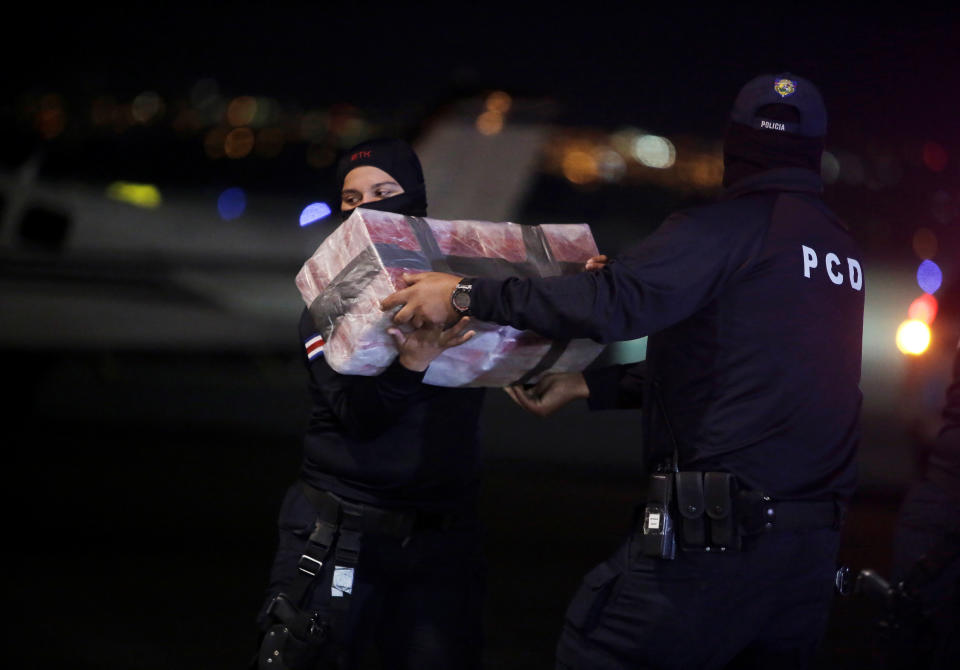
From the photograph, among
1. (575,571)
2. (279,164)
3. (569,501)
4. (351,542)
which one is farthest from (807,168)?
(279,164)

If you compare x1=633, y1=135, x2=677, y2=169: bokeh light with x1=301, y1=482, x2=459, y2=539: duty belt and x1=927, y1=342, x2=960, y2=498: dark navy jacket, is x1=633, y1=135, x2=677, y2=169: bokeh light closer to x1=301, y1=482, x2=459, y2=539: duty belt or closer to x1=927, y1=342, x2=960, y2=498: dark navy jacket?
x1=927, y1=342, x2=960, y2=498: dark navy jacket

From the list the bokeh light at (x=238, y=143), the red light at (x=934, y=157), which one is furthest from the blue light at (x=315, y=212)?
the bokeh light at (x=238, y=143)

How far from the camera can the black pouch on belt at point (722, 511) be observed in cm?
291

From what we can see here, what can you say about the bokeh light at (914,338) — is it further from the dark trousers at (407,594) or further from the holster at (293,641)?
the holster at (293,641)

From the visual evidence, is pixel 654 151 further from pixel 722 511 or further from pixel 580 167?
pixel 722 511

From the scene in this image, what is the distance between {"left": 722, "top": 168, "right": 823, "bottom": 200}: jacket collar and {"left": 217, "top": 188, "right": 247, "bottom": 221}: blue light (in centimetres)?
1933

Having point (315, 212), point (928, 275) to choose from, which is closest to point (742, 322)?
point (315, 212)

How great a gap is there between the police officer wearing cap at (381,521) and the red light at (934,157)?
10.3 meters

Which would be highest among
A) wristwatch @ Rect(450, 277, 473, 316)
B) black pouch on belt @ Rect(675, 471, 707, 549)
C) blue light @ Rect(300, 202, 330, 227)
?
blue light @ Rect(300, 202, 330, 227)

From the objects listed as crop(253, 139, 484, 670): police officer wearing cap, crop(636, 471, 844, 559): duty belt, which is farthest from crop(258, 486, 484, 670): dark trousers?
crop(636, 471, 844, 559): duty belt

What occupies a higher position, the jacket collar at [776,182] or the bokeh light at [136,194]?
the bokeh light at [136,194]

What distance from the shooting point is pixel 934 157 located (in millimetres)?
13836

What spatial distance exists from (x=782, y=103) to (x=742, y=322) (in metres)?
0.60

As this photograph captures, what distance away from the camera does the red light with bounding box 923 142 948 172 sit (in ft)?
42.4
